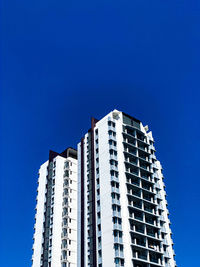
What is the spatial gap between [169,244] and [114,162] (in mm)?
24370

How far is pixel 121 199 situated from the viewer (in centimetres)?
7175

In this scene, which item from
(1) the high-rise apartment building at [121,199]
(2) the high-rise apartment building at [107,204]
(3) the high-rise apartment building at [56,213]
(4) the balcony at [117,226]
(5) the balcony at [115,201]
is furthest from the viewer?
(3) the high-rise apartment building at [56,213]

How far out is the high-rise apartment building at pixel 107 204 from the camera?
222ft

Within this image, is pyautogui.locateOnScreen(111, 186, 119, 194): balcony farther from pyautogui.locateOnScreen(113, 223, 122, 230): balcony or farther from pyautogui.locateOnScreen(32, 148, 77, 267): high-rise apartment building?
pyautogui.locateOnScreen(32, 148, 77, 267): high-rise apartment building

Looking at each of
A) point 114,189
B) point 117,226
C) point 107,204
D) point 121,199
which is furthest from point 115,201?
point 117,226

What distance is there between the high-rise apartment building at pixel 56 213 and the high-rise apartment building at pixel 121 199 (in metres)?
8.90

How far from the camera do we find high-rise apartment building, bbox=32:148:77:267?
3164 inches

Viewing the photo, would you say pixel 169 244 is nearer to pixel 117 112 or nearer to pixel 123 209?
pixel 123 209

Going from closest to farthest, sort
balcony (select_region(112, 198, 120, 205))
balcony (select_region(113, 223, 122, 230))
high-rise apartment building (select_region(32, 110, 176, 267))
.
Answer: balcony (select_region(113, 223, 122, 230))
high-rise apartment building (select_region(32, 110, 176, 267))
balcony (select_region(112, 198, 120, 205))

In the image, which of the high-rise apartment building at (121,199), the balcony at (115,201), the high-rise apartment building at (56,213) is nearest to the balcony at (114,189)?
the high-rise apartment building at (121,199)

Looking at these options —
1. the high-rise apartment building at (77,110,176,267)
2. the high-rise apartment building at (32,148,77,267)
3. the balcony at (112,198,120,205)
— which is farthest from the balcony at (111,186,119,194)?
the high-rise apartment building at (32,148,77,267)

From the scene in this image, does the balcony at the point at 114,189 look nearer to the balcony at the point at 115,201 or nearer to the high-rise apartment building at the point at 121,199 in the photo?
the high-rise apartment building at the point at 121,199

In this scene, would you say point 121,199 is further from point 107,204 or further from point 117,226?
point 117,226

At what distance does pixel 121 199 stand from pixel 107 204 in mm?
3683
